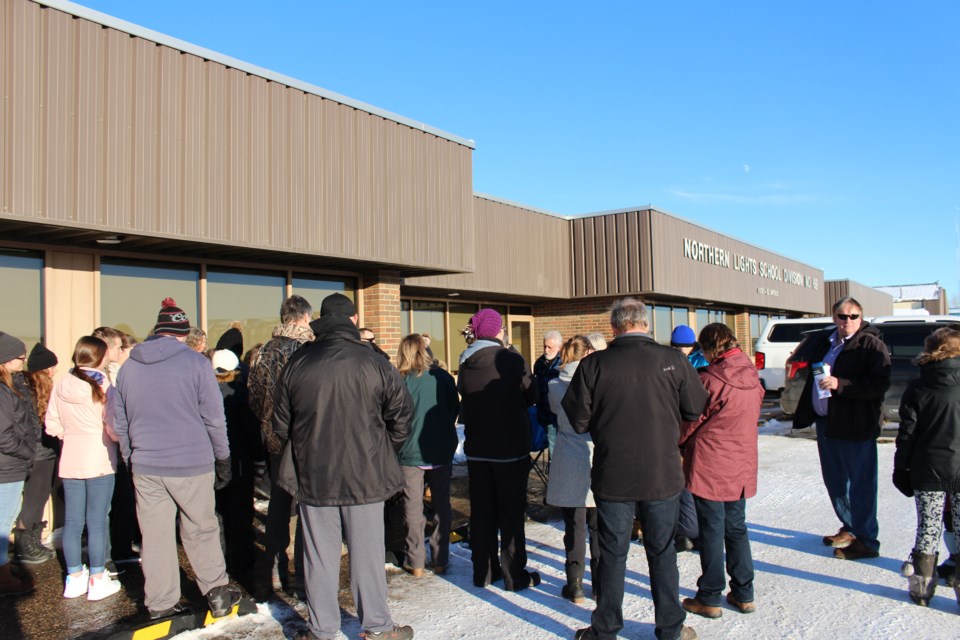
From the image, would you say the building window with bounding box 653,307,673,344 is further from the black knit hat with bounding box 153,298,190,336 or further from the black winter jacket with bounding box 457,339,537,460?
the black knit hat with bounding box 153,298,190,336

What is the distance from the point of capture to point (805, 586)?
15.1 ft

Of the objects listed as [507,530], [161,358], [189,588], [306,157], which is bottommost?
[189,588]

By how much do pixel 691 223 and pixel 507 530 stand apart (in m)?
13.2

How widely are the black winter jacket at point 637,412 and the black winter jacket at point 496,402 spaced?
0.87m

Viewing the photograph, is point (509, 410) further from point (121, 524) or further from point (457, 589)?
point (121, 524)

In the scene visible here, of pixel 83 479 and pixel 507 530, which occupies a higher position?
pixel 83 479

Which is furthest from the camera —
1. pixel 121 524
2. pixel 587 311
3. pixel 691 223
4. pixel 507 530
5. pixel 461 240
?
pixel 691 223

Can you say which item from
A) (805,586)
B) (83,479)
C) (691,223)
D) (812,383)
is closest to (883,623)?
(805,586)

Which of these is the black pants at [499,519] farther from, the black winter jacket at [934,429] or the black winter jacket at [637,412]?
the black winter jacket at [934,429]

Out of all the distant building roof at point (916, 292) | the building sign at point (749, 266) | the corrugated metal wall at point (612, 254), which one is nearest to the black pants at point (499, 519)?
the corrugated metal wall at point (612, 254)

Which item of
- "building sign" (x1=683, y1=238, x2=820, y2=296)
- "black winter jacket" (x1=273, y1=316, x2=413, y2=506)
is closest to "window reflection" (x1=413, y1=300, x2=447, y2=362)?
"building sign" (x1=683, y1=238, x2=820, y2=296)

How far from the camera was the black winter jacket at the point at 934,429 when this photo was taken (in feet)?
Result: 13.6

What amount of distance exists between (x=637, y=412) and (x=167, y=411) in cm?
257

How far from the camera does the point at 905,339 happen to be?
429 inches
